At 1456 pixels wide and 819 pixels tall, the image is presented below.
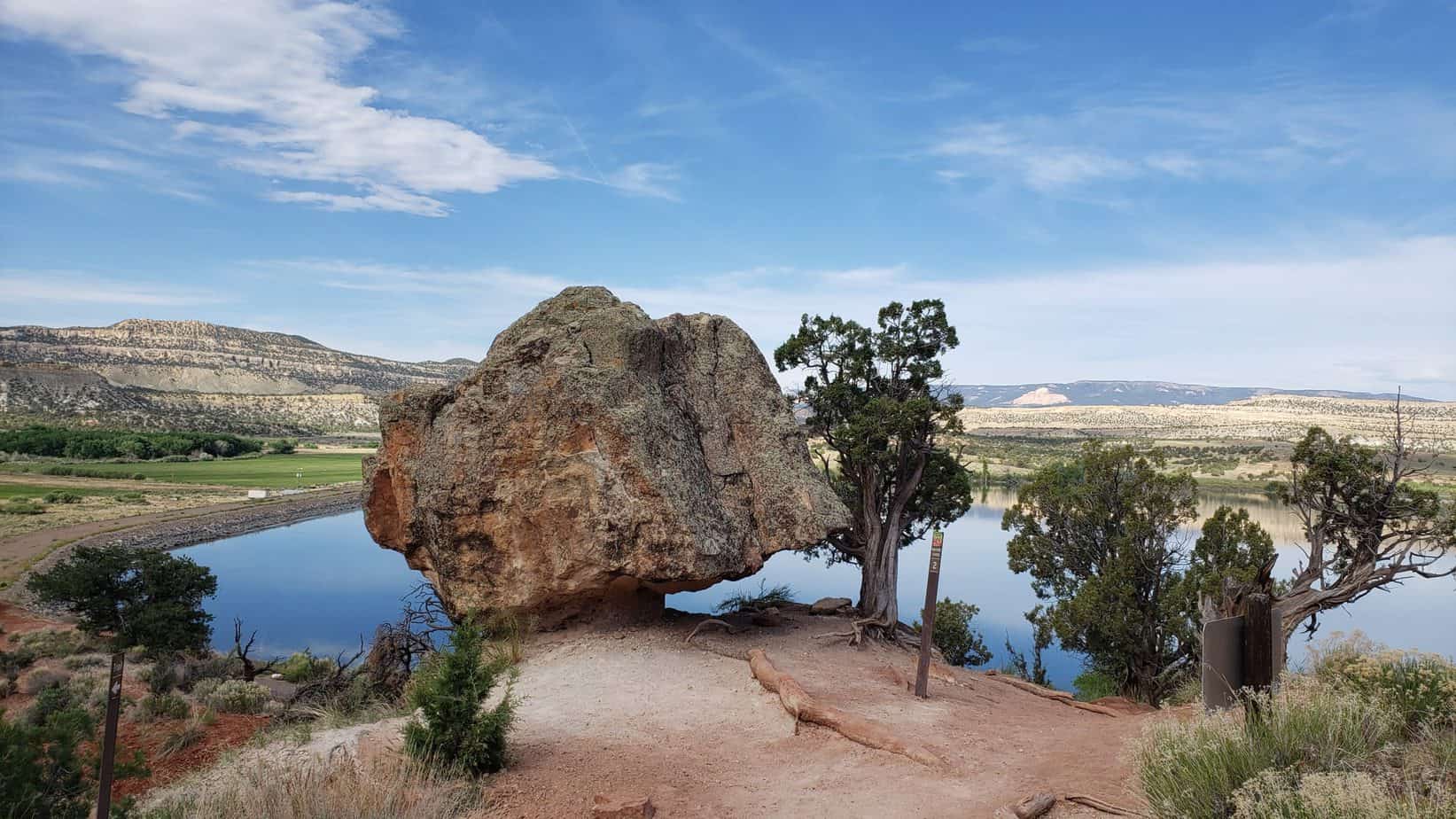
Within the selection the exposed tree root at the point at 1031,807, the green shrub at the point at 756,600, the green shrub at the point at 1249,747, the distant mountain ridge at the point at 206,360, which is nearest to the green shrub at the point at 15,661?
the green shrub at the point at 756,600

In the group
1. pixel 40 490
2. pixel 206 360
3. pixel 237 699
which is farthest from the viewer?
pixel 206 360

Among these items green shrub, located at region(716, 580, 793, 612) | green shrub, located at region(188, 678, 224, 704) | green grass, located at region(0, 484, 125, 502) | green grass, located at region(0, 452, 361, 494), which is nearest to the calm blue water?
green shrub, located at region(716, 580, 793, 612)

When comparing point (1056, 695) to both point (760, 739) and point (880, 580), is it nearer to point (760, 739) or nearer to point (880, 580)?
point (880, 580)

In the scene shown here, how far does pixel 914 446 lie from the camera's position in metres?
15.9

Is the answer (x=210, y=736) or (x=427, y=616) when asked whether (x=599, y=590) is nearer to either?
(x=427, y=616)

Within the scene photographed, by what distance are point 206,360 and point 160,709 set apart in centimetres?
13299

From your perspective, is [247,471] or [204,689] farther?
[247,471]

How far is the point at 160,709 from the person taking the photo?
12820mm

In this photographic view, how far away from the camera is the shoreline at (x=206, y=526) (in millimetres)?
29141

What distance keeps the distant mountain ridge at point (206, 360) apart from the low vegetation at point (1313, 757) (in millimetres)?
112305

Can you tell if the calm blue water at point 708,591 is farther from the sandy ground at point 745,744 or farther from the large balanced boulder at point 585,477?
the sandy ground at point 745,744

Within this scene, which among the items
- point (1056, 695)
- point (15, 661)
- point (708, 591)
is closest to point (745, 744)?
point (1056, 695)

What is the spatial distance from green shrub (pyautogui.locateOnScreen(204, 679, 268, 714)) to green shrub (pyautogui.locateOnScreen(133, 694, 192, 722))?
0.39 m

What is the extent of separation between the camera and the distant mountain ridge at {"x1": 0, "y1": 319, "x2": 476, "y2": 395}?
118 m
